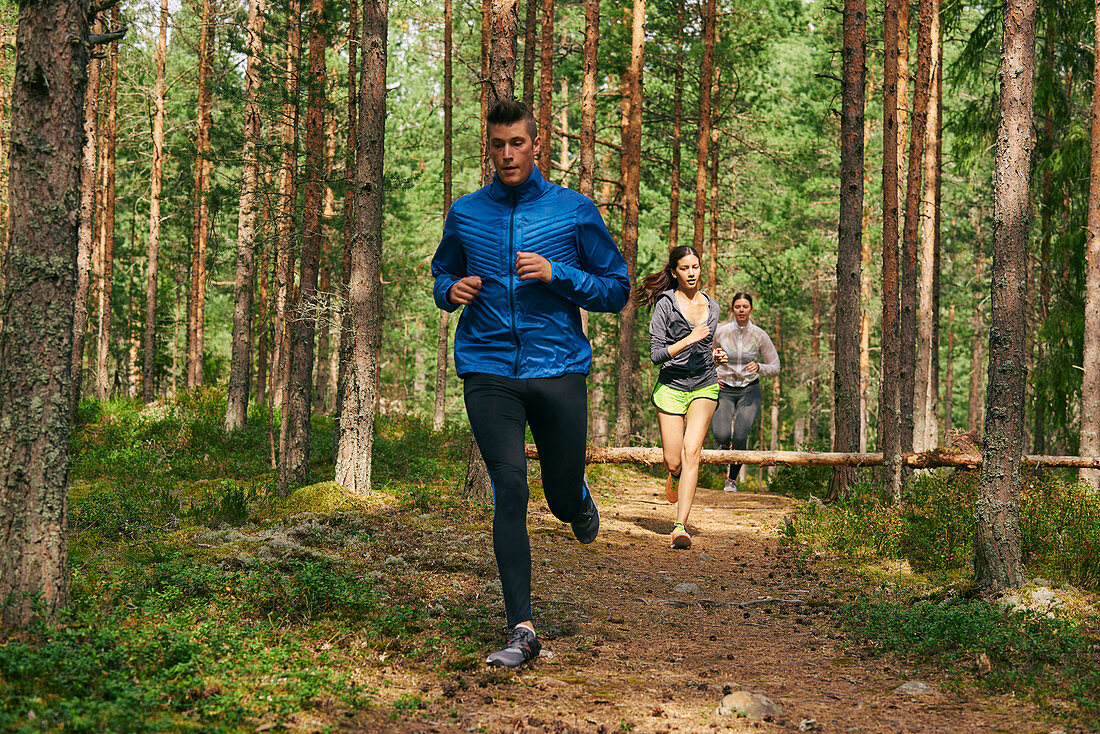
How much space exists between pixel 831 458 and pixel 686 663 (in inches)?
297

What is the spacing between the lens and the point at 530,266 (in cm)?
437

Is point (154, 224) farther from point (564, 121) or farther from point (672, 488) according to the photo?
point (672, 488)

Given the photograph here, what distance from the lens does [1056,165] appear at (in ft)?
50.3

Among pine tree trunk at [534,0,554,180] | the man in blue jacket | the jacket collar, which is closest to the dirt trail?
the man in blue jacket

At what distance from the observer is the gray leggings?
470 inches

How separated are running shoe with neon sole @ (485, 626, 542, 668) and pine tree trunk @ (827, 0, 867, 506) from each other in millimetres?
8864

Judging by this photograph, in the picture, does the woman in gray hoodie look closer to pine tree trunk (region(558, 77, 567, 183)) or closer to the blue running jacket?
the blue running jacket

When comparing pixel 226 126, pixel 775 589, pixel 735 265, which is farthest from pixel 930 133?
pixel 226 126

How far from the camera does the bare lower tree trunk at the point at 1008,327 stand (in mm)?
6086

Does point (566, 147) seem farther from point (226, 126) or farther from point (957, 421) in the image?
point (957, 421)

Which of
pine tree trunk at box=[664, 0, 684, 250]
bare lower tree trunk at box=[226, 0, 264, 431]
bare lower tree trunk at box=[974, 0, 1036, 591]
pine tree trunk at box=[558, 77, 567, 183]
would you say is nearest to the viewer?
bare lower tree trunk at box=[974, 0, 1036, 591]

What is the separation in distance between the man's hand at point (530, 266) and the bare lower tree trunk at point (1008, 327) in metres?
3.66

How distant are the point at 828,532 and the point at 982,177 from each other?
37254mm

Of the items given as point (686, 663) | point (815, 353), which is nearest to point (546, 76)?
point (686, 663)
